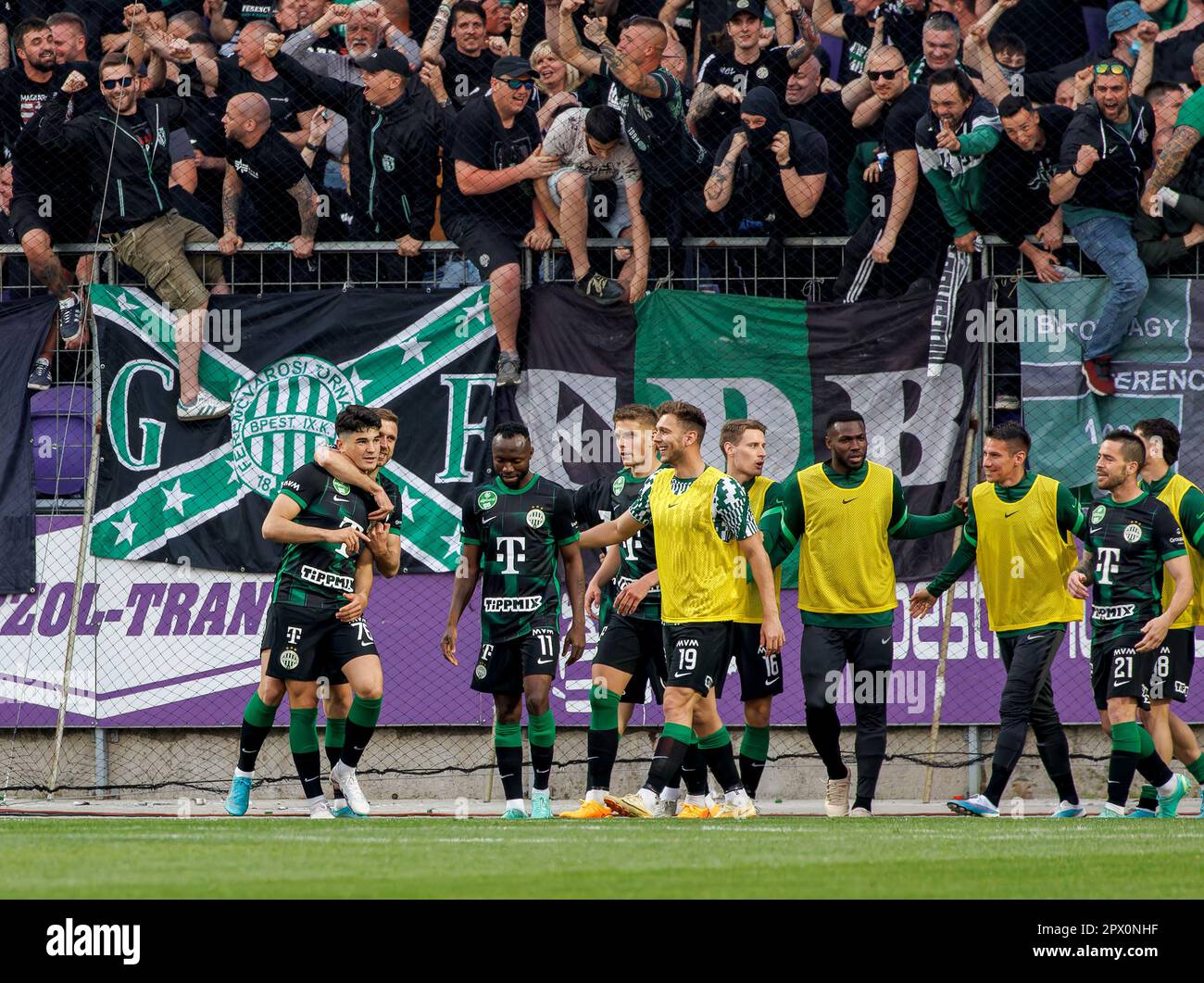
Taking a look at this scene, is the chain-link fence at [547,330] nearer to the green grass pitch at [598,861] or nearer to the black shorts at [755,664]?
the black shorts at [755,664]

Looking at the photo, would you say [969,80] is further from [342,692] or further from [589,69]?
[342,692]

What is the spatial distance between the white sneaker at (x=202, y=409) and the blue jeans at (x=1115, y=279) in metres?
6.58

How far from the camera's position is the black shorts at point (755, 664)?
11688mm

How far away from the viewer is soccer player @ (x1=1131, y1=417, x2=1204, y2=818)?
11459 millimetres

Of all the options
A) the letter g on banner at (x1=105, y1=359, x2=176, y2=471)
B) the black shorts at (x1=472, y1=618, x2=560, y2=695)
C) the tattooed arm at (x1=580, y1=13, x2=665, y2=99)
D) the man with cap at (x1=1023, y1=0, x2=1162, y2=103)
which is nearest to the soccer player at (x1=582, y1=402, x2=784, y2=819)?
the black shorts at (x1=472, y1=618, x2=560, y2=695)

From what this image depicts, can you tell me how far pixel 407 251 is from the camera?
14570mm

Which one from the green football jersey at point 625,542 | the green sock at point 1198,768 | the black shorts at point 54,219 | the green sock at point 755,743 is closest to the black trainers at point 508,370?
the green football jersey at point 625,542

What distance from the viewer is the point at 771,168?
46.8 ft

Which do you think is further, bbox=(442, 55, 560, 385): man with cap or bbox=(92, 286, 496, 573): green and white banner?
bbox=(92, 286, 496, 573): green and white banner

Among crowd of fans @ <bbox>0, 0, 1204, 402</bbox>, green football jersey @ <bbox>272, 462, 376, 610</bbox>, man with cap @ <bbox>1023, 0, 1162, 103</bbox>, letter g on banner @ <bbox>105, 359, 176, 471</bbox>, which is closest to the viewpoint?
green football jersey @ <bbox>272, 462, 376, 610</bbox>

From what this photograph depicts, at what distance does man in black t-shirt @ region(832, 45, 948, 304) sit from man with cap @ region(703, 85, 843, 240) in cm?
46

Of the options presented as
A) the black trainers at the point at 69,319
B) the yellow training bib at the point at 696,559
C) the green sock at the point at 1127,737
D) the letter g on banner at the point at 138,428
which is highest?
the black trainers at the point at 69,319

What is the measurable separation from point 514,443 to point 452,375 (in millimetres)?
2706

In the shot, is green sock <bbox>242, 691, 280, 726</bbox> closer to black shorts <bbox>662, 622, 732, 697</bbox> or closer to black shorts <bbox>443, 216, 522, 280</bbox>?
black shorts <bbox>662, 622, 732, 697</bbox>
